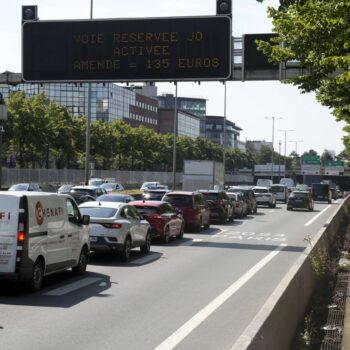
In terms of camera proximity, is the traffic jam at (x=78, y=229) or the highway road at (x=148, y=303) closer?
the highway road at (x=148, y=303)

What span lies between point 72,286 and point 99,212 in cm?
488

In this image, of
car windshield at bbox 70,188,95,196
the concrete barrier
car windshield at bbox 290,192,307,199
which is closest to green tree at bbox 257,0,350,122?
the concrete barrier

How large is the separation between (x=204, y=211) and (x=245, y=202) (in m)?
13.9

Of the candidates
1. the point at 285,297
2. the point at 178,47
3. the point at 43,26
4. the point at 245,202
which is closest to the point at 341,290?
the point at 285,297

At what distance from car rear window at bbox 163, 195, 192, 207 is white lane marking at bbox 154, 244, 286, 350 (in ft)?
36.3

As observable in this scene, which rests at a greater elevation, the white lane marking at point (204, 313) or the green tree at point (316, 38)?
the green tree at point (316, 38)

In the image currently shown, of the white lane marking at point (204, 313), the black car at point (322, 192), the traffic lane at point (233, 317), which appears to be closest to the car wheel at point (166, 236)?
the white lane marking at point (204, 313)

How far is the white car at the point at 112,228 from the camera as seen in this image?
57.3 feet

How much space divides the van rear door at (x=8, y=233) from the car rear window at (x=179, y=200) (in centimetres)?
1678

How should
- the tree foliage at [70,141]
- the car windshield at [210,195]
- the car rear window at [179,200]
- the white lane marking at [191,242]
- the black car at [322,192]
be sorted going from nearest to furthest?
the white lane marking at [191,242] → the car rear window at [179,200] → the car windshield at [210,195] → the tree foliage at [70,141] → the black car at [322,192]

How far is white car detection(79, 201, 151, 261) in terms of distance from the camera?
1745cm

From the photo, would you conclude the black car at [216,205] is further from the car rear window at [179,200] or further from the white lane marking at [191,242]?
the white lane marking at [191,242]

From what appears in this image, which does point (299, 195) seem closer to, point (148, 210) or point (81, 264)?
point (148, 210)

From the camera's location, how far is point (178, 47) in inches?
1027
